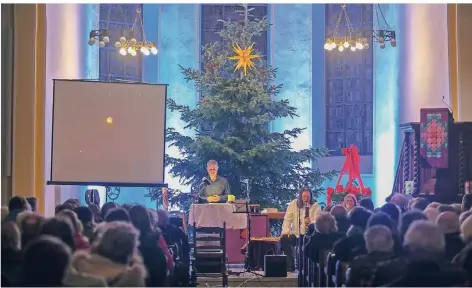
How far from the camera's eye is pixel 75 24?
45.2 feet

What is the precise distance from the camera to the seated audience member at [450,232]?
5.47m

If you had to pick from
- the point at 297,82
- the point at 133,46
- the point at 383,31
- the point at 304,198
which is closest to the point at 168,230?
the point at 304,198

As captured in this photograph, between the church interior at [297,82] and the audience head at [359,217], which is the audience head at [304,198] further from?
the audience head at [359,217]

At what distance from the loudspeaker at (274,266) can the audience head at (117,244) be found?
19.0 feet

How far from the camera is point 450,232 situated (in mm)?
5535

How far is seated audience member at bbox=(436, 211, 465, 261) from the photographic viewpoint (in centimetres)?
547

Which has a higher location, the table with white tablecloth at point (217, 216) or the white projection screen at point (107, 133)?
the white projection screen at point (107, 133)

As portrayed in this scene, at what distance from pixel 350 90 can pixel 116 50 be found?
4933 mm

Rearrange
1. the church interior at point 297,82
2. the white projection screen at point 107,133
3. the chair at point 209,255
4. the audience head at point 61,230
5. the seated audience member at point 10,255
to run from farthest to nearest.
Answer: the church interior at point 297,82
the white projection screen at point 107,133
the chair at point 209,255
the audience head at point 61,230
the seated audience member at point 10,255

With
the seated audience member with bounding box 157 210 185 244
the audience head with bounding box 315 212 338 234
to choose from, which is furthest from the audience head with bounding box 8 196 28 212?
the audience head with bounding box 315 212 338 234

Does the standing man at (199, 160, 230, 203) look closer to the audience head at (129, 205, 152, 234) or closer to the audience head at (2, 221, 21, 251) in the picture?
the audience head at (129, 205, 152, 234)

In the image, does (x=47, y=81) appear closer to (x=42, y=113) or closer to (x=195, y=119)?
(x=42, y=113)

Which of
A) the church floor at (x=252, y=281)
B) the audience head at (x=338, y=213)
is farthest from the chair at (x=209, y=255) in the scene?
the audience head at (x=338, y=213)

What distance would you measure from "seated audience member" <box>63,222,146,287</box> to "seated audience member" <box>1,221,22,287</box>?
0.38 m
